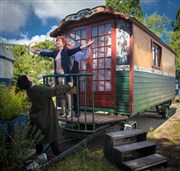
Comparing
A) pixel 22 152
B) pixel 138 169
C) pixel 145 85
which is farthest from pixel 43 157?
pixel 145 85

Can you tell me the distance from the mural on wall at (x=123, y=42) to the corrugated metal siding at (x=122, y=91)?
0.33m

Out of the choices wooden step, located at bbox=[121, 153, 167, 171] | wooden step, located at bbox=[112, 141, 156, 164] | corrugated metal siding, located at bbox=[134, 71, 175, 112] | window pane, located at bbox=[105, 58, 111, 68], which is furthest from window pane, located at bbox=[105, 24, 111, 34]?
wooden step, located at bbox=[121, 153, 167, 171]

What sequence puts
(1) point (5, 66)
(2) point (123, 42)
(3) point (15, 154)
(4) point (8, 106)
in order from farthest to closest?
(1) point (5, 66)
(2) point (123, 42)
(4) point (8, 106)
(3) point (15, 154)

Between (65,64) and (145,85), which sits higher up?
(65,64)

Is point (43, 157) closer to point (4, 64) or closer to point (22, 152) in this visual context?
point (22, 152)

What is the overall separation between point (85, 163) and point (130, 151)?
913mm

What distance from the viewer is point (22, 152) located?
3.29 meters

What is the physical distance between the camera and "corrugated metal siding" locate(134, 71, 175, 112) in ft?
18.5

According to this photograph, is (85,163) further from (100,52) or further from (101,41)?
(101,41)

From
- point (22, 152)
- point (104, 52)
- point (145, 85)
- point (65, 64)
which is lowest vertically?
point (22, 152)

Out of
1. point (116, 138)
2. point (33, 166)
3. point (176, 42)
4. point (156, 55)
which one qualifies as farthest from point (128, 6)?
point (33, 166)

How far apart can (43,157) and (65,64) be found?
235 cm

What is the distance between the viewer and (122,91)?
5.44 m

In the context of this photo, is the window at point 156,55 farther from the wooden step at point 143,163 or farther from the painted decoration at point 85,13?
the wooden step at point 143,163
